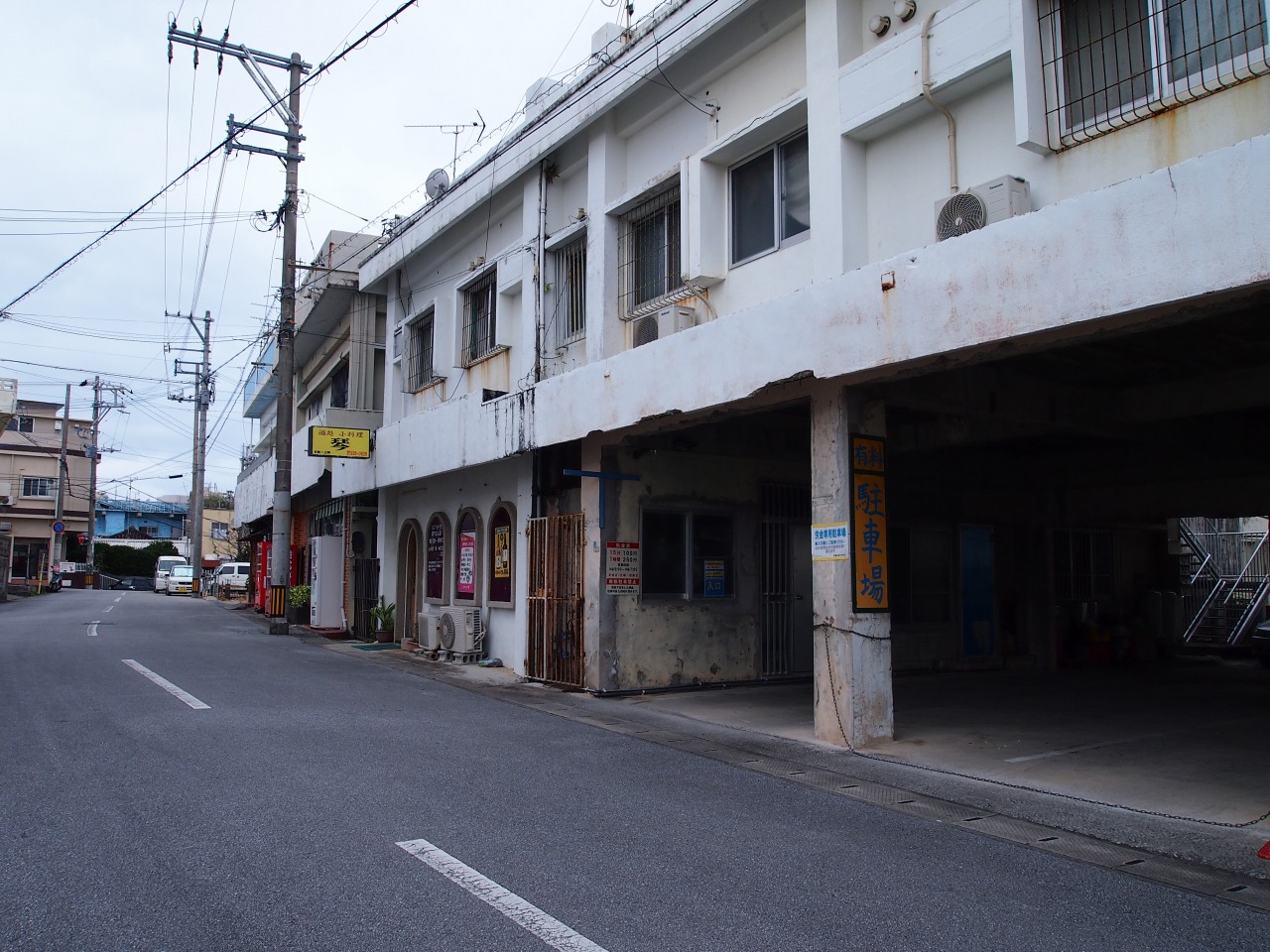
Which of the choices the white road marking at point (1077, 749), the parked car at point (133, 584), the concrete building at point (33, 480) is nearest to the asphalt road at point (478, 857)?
the white road marking at point (1077, 749)

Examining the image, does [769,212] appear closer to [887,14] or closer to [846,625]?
[887,14]

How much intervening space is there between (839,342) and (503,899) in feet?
17.6

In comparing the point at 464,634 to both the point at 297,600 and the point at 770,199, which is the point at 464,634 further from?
the point at 297,600

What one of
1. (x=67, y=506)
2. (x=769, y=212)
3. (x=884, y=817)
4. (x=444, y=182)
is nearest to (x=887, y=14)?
(x=769, y=212)

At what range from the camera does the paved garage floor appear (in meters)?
7.36

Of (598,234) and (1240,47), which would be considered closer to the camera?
(1240,47)

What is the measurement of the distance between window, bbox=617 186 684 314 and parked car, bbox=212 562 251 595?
33.3 metres

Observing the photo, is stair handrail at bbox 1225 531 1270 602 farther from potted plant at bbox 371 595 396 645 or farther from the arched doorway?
potted plant at bbox 371 595 396 645

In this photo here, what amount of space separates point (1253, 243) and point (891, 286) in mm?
2659

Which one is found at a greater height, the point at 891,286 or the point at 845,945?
the point at 891,286

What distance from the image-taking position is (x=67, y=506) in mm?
62750

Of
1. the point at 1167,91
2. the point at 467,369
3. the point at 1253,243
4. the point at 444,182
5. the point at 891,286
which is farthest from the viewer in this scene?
the point at 444,182

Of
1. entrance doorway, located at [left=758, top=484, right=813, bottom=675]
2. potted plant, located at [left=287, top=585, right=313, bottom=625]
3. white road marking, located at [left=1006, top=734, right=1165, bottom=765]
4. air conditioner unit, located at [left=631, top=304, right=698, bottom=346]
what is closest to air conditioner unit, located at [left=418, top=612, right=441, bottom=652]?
entrance doorway, located at [left=758, top=484, right=813, bottom=675]

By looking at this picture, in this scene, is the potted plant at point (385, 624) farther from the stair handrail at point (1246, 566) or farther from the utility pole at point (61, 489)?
the utility pole at point (61, 489)
